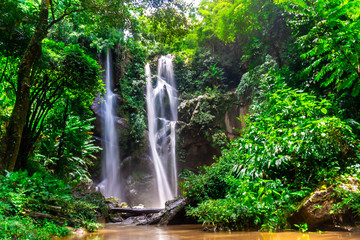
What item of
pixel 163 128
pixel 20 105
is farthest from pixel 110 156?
pixel 20 105

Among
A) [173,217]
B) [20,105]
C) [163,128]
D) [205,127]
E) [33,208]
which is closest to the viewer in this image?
[33,208]

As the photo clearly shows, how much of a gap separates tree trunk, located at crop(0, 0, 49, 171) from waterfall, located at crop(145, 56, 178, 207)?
11824 mm

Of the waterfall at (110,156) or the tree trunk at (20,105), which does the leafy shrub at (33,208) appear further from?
the waterfall at (110,156)

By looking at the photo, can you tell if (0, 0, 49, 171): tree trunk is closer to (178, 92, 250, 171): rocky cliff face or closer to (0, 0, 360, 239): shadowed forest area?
(0, 0, 360, 239): shadowed forest area

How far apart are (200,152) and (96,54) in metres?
10.5

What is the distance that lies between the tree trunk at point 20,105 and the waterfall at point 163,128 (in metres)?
11.8

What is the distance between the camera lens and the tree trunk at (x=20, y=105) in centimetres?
451

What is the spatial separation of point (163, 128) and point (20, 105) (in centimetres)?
1339

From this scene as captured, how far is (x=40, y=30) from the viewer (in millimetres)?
4887

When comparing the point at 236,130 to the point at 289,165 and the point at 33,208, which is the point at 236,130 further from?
the point at 33,208

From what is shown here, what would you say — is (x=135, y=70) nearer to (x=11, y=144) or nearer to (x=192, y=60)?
(x=192, y=60)

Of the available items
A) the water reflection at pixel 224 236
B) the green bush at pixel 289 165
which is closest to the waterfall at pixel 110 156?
the water reflection at pixel 224 236

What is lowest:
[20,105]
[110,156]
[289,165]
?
[289,165]

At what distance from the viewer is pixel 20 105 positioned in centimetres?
468
